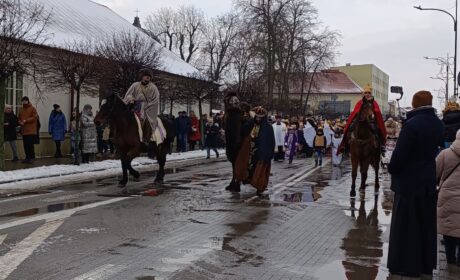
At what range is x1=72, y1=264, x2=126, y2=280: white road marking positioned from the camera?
603 cm

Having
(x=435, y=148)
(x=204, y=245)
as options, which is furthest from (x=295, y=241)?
(x=435, y=148)

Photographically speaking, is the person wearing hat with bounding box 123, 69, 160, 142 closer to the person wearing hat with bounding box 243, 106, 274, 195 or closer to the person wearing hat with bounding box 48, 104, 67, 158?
the person wearing hat with bounding box 243, 106, 274, 195

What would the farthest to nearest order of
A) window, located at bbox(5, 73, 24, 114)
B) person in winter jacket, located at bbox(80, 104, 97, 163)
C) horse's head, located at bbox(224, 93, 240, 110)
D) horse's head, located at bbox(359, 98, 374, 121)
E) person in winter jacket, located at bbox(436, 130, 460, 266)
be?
window, located at bbox(5, 73, 24, 114)
person in winter jacket, located at bbox(80, 104, 97, 163)
horse's head, located at bbox(224, 93, 240, 110)
horse's head, located at bbox(359, 98, 374, 121)
person in winter jacket, located at bbox(436, 130, 460, 266)

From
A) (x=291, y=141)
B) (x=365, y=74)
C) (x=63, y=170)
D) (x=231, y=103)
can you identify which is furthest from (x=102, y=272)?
(x=365, y=74)

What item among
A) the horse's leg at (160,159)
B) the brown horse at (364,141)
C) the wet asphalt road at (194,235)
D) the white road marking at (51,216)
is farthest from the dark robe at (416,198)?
the horse's leg at (160,159)

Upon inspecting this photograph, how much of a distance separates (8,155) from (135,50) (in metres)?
5.94

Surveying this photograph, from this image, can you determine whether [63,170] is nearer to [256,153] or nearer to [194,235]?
[256,153]

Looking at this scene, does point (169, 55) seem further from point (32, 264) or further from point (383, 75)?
point (383, 75)

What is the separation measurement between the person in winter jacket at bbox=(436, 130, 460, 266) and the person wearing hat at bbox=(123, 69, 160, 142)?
8.52 metres

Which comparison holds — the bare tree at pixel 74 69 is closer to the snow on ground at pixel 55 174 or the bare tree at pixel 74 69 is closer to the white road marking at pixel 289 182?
the snow on ground at pixel 55 174

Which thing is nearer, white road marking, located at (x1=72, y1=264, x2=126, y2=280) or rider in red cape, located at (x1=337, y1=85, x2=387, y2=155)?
white road marking, located at (x1=72, y1=264, x2=126, y2=280)

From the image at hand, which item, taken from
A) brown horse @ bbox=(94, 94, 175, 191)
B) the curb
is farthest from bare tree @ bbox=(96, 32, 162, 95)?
brown horse @ bbox=(94, 94, 175, 191)

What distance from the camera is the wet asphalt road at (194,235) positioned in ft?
21.3

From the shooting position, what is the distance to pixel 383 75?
138625mm
